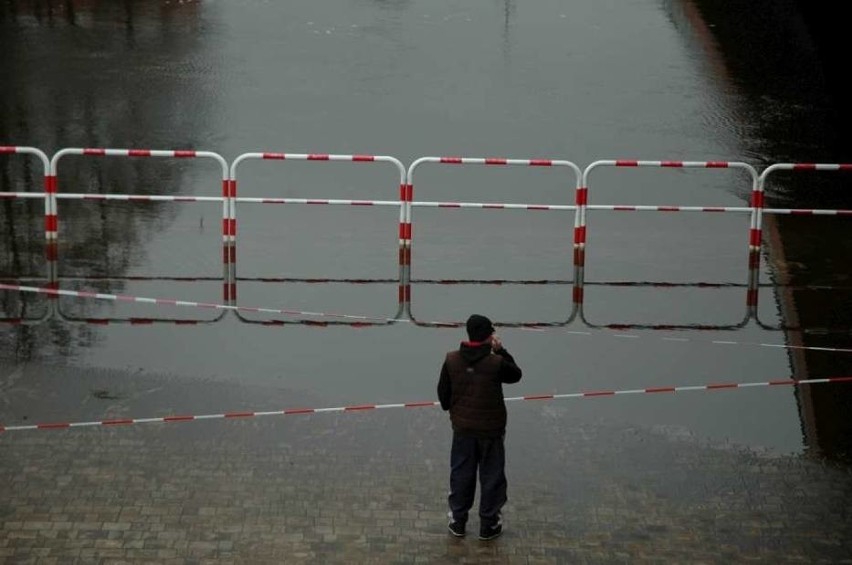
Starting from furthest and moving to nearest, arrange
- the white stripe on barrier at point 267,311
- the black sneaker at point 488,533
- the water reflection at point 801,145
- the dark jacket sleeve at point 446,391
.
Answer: the white stripe on barrier at point 267,311, the water reflection at point 801,145, the dark jacket sleeve at point 446,391, the black sneaker at point 488,533

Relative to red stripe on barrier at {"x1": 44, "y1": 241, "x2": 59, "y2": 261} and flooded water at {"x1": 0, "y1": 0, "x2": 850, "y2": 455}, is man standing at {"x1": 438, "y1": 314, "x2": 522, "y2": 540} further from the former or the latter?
red stripe on barrier at {"x1": 44, "y1": 241, "x2": 59, "y2": 261}

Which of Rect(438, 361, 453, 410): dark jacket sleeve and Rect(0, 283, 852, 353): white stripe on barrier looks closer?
Rect(438, 361, 453, 410): dark jacket sleeve

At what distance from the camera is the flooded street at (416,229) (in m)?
11.0

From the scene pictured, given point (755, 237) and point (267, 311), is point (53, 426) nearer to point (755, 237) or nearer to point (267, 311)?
point (267, 311)

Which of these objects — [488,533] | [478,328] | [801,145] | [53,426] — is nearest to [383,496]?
[488,533]

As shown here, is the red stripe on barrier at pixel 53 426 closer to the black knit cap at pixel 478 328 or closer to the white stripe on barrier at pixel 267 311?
the white stripe on barrier at pixel 267 311

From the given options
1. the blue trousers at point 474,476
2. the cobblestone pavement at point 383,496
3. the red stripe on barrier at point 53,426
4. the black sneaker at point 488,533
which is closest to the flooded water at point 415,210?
the red stripe on barrier at point 53,426

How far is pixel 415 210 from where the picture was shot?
18297mm

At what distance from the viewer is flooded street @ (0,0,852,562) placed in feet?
36.1

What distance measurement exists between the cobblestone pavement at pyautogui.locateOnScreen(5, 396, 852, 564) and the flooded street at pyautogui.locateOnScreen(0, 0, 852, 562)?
→ 0.25 ft

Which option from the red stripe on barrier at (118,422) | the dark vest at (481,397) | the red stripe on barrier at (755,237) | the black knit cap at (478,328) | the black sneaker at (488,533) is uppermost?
the red stripe on barrier at (755,237)

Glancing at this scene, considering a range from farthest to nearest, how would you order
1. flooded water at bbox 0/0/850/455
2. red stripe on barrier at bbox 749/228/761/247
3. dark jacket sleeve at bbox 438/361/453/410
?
red stripe on barrier at bbox 749/228/761/247, flooded water at bbox 0/0/850/455, dark jacket sleeve at bbox 438/361/453/410

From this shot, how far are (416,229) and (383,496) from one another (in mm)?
8333

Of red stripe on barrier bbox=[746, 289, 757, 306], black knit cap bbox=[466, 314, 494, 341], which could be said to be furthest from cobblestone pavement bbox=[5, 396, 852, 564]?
red stripe on barrier bbox=[746, 289, 757, 306]
